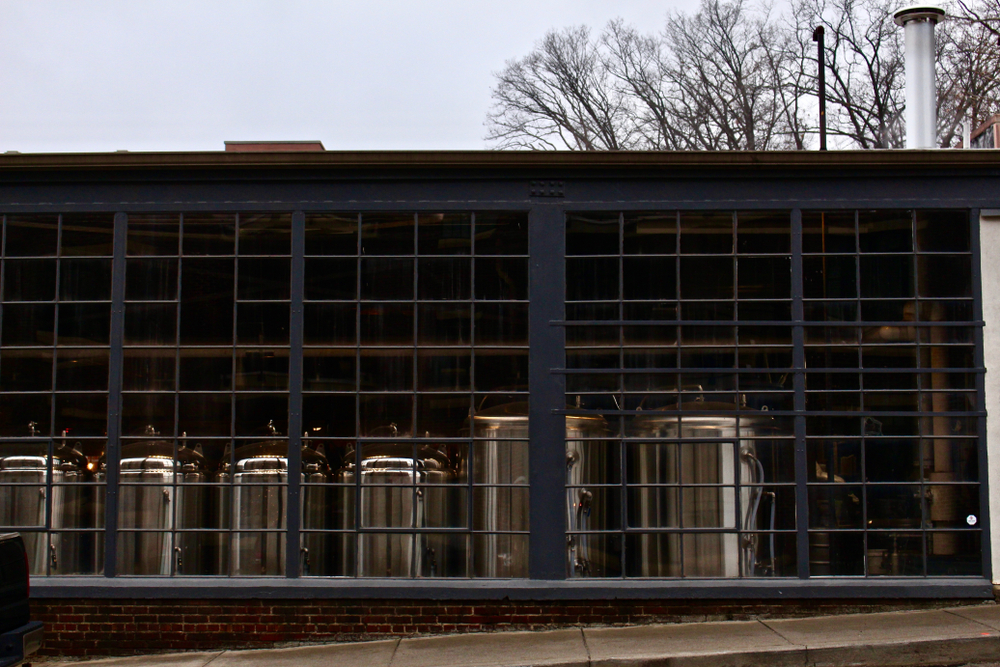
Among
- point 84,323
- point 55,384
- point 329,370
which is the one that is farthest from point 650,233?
point 55,384

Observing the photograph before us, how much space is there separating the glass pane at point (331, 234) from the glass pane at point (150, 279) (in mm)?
1271

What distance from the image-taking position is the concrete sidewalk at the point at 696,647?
6957 millimetres

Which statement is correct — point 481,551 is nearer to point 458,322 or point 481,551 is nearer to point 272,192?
point 458,322

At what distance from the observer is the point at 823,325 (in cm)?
799

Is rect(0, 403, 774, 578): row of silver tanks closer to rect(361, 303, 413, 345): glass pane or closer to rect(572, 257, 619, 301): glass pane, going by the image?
rect(361, 303, 413, 345): glass pane

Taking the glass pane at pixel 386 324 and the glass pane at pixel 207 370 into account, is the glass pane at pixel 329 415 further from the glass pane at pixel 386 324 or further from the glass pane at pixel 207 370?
the glass pane at pixel 207 370

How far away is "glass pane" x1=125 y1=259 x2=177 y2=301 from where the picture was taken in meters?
8.21

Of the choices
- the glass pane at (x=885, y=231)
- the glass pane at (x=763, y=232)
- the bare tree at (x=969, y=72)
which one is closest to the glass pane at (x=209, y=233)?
the glass pane at (x=763, y=232)

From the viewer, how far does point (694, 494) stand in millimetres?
7910

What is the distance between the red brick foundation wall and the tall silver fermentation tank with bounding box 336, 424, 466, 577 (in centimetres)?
33

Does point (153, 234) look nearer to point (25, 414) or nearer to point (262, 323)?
point (262, 323)

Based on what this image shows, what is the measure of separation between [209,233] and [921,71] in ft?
22.8

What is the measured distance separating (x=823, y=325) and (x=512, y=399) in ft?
9.28

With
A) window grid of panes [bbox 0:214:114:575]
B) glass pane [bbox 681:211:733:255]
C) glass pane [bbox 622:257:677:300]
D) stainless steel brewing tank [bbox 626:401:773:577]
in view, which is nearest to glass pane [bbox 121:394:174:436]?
window grid of panes [bbox 0:214:114:575]
